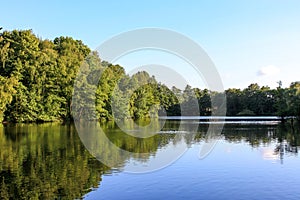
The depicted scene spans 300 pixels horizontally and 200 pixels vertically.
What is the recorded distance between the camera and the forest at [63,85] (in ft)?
226

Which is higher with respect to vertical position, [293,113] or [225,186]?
[293,113]

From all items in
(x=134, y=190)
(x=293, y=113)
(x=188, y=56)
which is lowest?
(x=134, y=190)

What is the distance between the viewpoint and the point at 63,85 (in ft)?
263

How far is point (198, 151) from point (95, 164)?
11251 mm

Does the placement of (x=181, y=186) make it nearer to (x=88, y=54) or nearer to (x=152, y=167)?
(x=152, y=167)

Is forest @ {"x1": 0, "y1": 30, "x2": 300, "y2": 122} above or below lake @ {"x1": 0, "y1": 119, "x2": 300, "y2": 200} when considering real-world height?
above

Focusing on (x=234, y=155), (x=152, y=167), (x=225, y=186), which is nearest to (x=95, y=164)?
(x=152, y=167)

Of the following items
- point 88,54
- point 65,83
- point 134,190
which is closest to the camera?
point 134,190

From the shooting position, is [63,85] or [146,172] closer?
[146,172]

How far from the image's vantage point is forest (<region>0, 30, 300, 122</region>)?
6900cm

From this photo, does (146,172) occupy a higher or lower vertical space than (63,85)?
lower

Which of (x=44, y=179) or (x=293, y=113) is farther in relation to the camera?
(x=293, y=113)

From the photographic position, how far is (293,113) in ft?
245

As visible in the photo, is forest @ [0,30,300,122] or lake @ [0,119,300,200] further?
forest @ [0,30,300,122]
